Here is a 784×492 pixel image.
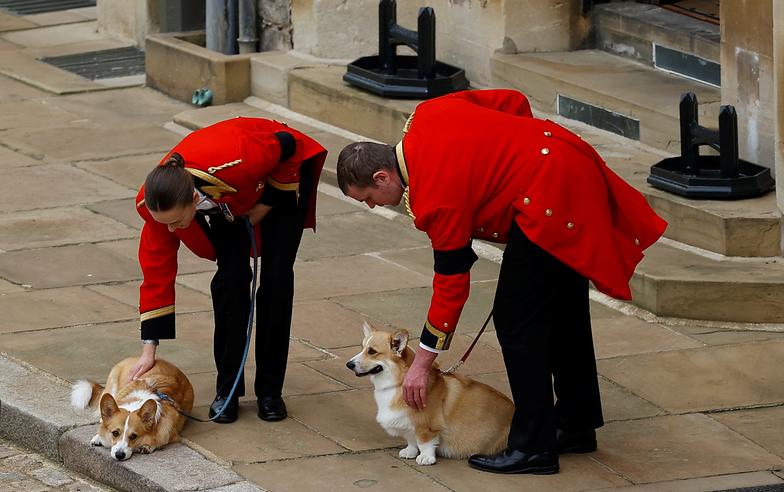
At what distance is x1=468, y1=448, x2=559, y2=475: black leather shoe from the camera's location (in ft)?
20.0

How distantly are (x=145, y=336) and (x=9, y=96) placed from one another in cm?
701

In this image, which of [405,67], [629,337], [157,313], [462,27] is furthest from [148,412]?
[462,27]

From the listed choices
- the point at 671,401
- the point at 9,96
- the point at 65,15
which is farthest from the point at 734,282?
the point at 65,15

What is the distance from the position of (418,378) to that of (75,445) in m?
1.52

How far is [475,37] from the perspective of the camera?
11.3 meters

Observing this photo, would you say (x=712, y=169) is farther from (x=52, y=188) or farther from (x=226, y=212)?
(x=52, y=188)

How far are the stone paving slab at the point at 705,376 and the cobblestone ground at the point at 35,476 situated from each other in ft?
8.22

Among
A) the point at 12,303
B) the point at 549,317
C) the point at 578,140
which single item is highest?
the point at 578,140

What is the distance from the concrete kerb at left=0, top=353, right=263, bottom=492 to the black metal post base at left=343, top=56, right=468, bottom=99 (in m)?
4.28

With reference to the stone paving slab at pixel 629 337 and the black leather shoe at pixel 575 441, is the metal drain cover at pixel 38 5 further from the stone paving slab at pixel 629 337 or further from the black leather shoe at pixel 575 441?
the black leather shoe at pixel 575 441

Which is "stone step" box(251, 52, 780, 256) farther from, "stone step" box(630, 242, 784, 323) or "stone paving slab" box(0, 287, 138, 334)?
"stone paving slab" box(0, 287, 138, 334)

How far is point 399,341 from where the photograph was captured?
6.14 m

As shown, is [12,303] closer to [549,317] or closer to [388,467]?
[388,467]

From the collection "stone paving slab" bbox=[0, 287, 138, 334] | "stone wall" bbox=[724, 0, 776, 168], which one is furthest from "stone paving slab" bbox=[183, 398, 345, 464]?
"stone wall" bbox=[724, 0, 776, 168]
